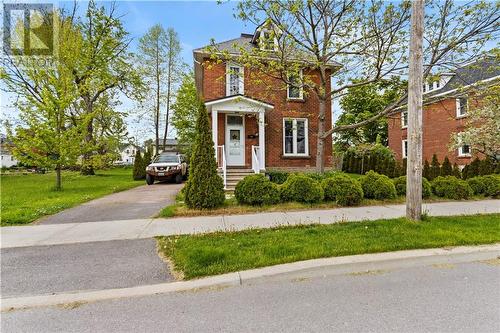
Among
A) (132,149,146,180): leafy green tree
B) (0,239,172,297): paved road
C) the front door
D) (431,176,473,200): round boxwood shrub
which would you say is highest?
the front door

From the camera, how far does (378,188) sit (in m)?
8.68

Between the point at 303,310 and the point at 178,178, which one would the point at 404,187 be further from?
the point at 178,178

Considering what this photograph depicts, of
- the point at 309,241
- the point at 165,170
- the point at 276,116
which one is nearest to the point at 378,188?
the point at 309,241

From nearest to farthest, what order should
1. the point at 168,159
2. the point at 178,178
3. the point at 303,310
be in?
the point at 303,310 < the point at 178,178 < the point at 168,159

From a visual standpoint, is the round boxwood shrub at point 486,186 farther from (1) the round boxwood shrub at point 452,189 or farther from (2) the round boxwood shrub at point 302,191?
(2) the round boxwood shrub at point 302,191

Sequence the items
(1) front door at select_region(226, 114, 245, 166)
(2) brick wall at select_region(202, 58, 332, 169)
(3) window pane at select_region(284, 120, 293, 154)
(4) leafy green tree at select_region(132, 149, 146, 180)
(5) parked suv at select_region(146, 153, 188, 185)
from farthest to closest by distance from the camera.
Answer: (4) leafy green tree at select_region(132, 149, 146, 180) < (5) parked suv at select_region(146, 153, 188, 185) < (3) window pane at select_region(284, 120, 293, 154) < (1) front door at select_region(226, 114, 245, 166) < (2) brick wall at select_region(202, 58, 332, 169)

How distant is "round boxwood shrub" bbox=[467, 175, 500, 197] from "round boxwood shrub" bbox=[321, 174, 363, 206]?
4353 millimetres

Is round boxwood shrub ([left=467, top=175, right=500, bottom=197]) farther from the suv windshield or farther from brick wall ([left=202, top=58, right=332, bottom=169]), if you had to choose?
the suv windshield

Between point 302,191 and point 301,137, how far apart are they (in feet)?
24.3

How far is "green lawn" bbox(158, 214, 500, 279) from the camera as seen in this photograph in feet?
13.5

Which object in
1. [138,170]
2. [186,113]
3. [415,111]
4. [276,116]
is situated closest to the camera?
[415,111]

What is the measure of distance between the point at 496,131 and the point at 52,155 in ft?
67.8

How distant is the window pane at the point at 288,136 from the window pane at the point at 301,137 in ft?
1.27

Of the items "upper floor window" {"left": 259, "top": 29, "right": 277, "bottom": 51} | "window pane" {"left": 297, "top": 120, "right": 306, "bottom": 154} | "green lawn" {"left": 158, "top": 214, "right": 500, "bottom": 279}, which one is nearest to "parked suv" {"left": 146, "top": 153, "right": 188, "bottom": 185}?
"window pane" {"left": 297, "top": 120, "right": 306, "bottom": 154}
